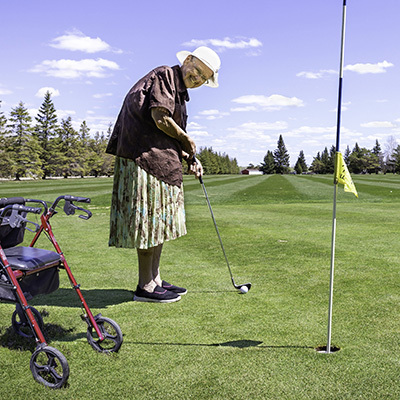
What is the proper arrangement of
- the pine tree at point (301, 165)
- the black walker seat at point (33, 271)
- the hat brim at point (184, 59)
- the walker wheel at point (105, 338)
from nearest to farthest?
the black walker seat at point (33, 271), the walker wheel at point (105, 338), the hat brim at point (184, 59), the pine tree at point (301, 165)

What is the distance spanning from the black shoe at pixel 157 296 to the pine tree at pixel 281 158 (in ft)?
569

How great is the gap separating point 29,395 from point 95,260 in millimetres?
3738

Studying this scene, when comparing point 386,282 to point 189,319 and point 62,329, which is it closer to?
point 189,319

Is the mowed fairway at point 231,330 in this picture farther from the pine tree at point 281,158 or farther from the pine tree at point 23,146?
the pine tree at point 281,158

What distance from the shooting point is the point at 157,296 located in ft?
14.1

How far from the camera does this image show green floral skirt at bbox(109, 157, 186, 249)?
4.07 metres

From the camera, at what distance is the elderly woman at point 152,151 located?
3967mm

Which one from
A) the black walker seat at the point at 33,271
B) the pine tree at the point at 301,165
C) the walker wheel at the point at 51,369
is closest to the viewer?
the walker wheel at the point at 51,369

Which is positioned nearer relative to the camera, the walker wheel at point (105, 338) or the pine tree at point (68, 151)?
the walker wheel at point (105, 338)

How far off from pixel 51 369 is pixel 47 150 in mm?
72412

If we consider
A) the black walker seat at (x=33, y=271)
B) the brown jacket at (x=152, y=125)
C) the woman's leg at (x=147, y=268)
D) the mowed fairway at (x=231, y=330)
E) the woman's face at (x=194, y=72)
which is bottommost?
the mowed fairway at (x=231, y=330)

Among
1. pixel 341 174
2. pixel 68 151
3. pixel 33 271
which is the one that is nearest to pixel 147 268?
pixel 33 271

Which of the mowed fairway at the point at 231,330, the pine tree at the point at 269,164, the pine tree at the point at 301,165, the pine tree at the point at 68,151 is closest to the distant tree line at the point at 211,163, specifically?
the pine tree at the point at 269,164

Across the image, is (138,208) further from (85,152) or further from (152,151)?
(85,152)
